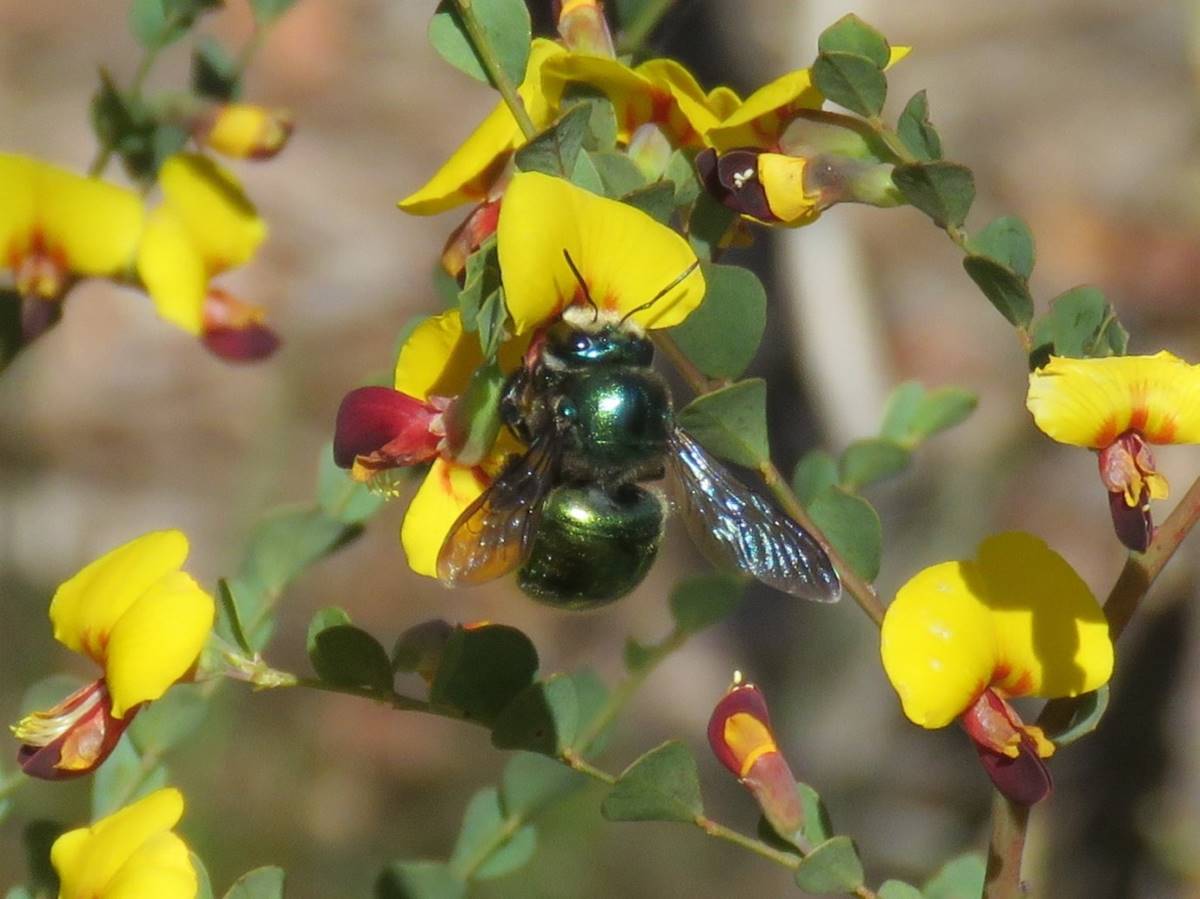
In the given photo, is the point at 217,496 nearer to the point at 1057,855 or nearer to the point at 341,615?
the point at 1057,855

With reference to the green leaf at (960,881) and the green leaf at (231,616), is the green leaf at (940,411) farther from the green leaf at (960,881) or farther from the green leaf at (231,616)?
the green leaf at (231,616)

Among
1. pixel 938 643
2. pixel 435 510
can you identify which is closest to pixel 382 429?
pixel 435 510

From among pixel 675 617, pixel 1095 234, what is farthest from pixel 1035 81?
pixel 675 617

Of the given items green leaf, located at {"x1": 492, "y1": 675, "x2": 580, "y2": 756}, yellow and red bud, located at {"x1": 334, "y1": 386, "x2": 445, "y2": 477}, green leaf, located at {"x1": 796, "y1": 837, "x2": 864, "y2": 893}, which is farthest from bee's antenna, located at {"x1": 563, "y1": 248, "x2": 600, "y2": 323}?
green leaf, located at {"x1": 796, "y1": 837, "x2": 864, "y2": 893}

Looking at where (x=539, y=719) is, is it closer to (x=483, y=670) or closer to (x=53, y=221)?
(x=483, y=670)

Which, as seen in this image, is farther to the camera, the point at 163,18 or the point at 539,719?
the point at 163,18

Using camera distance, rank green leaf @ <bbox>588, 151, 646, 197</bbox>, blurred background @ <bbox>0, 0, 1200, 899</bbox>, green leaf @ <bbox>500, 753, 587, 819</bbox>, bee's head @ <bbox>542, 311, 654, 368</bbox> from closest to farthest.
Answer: green leaf @ <bbox>588, 151, 646, 197</bbox> → bee's head @ <bbox>542, 311, 654, 368</bbox> → green leaf @ <bbox>500, 753, 587, 819</bbox> → blurred background @ <bbox>0, 0, 1200, 899</bbox>

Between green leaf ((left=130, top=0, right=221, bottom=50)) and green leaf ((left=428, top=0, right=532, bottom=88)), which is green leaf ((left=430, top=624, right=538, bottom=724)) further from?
green leaf ((left=130, top=0, right=221, bottom=50))

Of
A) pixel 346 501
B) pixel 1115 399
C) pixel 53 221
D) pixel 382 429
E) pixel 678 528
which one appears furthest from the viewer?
pixel 678 528
